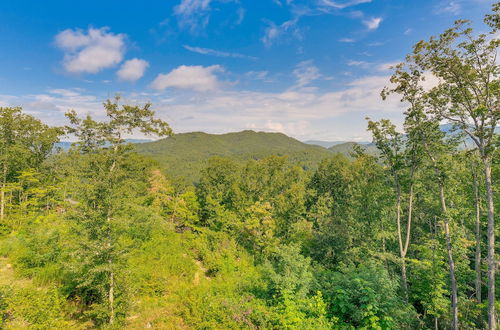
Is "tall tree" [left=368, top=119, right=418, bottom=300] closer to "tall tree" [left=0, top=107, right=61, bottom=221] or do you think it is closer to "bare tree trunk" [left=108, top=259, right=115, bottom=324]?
"bare tree trunk" [left=108, top=259, right=115, bottom=324]

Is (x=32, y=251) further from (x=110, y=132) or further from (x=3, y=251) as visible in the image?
(x=110, y=132)

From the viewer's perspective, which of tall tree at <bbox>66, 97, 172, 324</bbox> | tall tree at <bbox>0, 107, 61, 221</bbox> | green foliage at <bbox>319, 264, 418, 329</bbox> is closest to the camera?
tall tree at <bbox>66, 97, 172, 324</bbox>

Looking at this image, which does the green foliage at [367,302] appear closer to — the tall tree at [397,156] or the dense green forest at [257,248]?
the dense green forest at [257,248]

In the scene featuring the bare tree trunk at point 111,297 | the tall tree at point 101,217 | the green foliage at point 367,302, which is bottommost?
the green foliage at point 367,302

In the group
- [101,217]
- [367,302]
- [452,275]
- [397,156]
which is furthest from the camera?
[397,156]

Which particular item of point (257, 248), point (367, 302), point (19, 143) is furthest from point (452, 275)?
point (19, 143)

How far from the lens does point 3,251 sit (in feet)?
33.9

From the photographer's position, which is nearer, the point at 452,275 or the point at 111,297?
the point at 111,297

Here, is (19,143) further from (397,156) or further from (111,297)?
(397,156)

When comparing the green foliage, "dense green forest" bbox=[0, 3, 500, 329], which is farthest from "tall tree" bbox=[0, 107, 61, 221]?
the green foliage

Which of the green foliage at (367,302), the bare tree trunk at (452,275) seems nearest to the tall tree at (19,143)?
the green foliage at (367,302)

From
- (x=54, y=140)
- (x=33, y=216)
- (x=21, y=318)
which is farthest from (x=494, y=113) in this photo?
(x=54, y=140)

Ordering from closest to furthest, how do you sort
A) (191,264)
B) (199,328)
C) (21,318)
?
1. (21,318)
2. (199,328)
3. (191,264)

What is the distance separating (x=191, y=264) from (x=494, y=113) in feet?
49.3
